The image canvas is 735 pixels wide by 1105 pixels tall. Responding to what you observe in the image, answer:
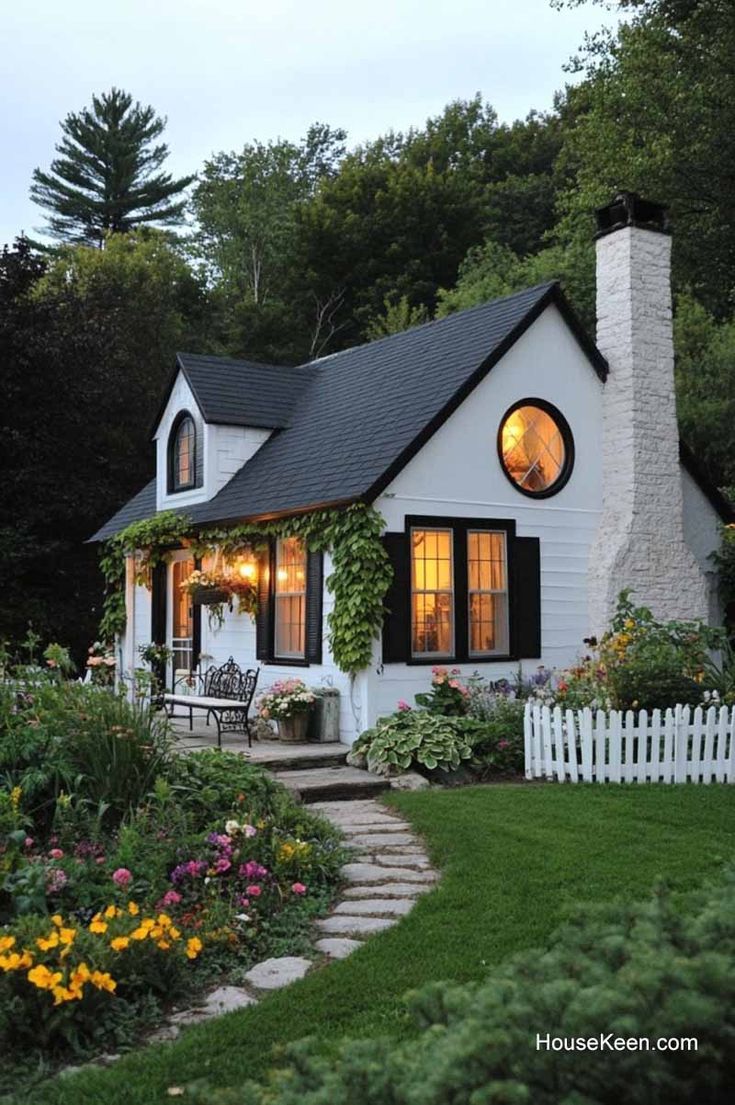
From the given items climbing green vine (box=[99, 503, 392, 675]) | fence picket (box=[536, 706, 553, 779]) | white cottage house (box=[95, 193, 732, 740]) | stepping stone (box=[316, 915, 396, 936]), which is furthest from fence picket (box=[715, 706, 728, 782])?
stepping stone (box=[316, 915, 396, 936])

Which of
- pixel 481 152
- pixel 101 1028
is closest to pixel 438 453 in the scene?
pixel 101 1028

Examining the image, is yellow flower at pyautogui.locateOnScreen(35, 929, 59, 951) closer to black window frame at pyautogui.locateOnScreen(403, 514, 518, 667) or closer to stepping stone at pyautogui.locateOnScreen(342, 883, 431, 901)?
stepping stone at pyautogui.locateOnScreen(342, 883, 431, 901)

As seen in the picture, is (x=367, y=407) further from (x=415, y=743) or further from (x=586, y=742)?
(x=586, y=742)

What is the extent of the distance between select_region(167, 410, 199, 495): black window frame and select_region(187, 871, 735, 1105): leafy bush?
40.9 ft

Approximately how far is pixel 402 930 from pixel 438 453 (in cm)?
697

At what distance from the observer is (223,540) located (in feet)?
42.4

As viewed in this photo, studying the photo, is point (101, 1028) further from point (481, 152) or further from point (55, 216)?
point (55, 216)

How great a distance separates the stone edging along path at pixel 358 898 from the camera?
4.13m

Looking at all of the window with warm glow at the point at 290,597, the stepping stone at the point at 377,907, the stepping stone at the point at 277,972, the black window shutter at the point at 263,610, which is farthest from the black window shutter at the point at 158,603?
the stepping stone at the point at 277,972

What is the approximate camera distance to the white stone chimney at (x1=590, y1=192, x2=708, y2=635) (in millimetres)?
12336

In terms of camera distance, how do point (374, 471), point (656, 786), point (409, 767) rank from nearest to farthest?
point (656, 786) < point (409, 767) < point (374, 471)

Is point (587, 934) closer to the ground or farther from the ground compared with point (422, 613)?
closer to the ground

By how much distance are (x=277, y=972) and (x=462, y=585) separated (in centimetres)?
718

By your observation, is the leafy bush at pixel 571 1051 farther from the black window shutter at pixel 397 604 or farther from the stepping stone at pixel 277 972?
the black window shutter at pixel 397 604
